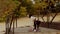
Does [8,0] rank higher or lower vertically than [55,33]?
higher

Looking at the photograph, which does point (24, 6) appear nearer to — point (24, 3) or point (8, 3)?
point (24, 3)

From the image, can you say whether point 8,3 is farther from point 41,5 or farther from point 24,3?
point 41,5

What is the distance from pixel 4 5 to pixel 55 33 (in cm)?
229

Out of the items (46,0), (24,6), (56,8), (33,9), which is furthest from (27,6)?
(56,8)

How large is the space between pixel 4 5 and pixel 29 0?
101 centimetres

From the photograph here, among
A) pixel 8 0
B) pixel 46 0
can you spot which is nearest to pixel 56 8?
pixel 46 0

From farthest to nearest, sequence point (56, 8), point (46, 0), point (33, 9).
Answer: point (56, 8) → point (46, 0) → point (33, 9)

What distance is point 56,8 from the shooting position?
6.86 m

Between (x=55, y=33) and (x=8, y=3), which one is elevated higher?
(x=8, y=3)

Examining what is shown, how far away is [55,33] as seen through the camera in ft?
17.6

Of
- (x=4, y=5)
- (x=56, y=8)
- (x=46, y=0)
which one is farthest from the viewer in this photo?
(x=56, y=8)

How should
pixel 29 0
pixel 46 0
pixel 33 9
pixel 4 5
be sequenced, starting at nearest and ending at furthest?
pixel 4 5 < pixel 29 0 < pixel 33 9 < pixel 46 0

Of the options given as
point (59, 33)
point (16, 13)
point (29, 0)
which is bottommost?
point (59, 33)

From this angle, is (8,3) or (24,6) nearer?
(8,3)
